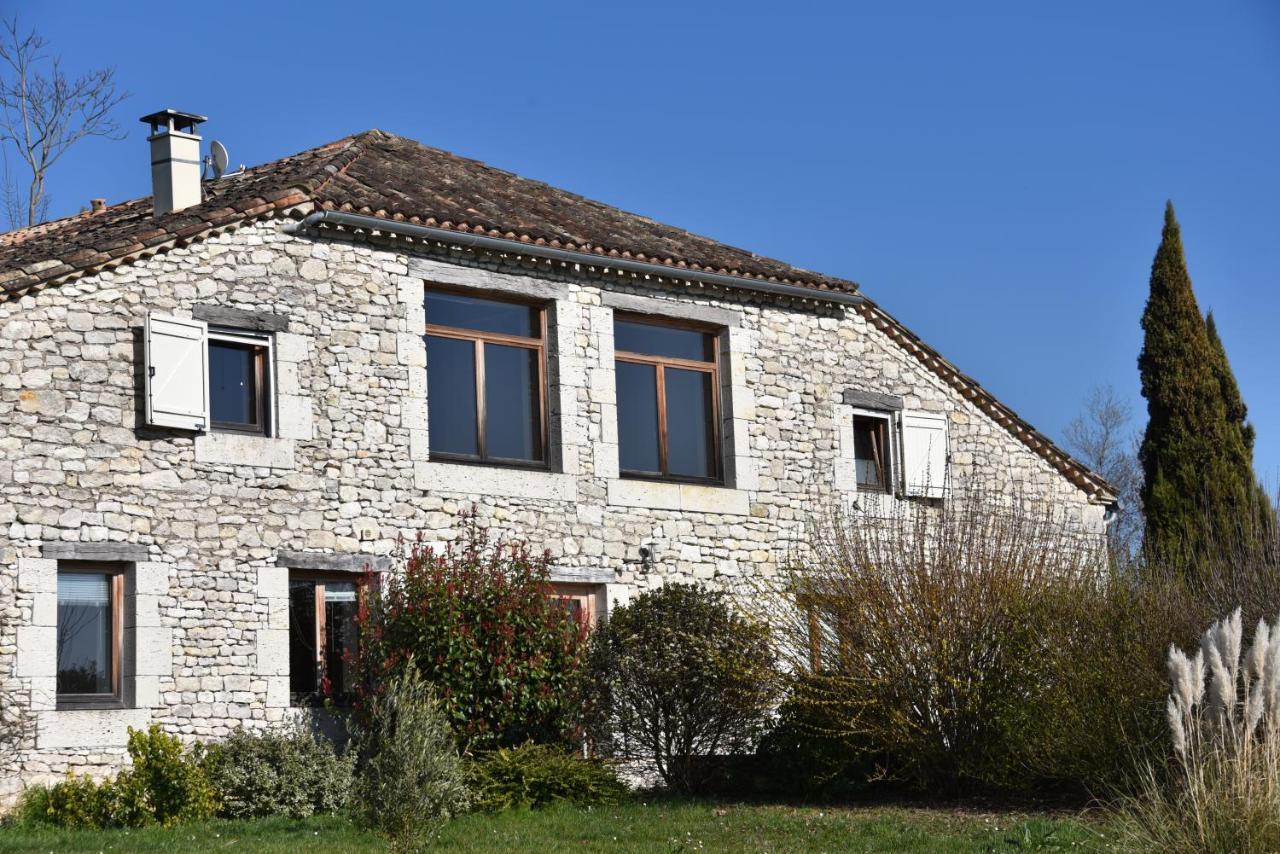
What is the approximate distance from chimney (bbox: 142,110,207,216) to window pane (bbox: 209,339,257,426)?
2.01 meters

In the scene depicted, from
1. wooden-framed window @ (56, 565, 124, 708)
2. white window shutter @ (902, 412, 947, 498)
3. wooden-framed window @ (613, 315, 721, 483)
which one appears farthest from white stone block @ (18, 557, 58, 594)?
white window shutter @ (902, 412, 947, 498)

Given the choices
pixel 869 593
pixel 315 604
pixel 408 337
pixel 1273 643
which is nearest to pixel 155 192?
pixel 408 337

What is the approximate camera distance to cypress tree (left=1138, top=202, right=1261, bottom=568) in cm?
2252

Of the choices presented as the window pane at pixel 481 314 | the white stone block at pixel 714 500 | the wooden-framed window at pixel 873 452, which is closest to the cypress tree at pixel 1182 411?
the wooden-framed window at pixel 873 452

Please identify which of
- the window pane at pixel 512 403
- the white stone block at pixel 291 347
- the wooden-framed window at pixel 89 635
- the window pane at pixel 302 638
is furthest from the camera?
the window pane at pixel 512 403

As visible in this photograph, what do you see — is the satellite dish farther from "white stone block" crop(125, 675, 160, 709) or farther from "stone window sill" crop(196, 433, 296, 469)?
"white stone block" crop(125, 675, 160, 709)

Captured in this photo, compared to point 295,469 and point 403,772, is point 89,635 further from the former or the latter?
point 403,772

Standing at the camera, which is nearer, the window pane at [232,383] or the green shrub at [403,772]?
the green shrub at [403,772]

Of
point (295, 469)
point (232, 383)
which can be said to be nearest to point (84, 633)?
point (295, 469)

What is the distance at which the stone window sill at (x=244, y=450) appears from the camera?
14.1 meters

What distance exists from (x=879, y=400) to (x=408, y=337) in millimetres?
6161

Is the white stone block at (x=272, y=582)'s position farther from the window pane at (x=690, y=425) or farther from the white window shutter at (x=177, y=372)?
the window pane at (x=690, y=425)

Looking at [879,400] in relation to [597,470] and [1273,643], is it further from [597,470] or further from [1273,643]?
[1273,643]

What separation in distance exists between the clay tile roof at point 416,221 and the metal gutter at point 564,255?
0.06m
